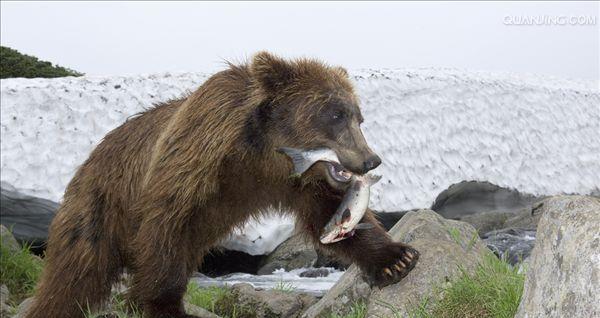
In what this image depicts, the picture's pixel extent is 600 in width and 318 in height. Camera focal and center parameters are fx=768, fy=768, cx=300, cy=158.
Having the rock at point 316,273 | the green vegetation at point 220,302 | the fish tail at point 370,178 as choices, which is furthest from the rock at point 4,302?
the fish tail at point 370,178

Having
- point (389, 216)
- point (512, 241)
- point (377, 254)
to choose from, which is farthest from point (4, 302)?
point (512, 241)

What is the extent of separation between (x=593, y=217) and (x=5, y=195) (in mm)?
8898

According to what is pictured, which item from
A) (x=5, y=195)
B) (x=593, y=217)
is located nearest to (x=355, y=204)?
(x=593, y=217)

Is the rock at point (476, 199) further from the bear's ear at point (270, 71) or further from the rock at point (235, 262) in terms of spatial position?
the bear's ear at point (270, 71)

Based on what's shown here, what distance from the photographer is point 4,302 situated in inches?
274

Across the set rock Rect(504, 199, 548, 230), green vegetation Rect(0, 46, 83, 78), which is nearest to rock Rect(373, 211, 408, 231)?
rock Rect(504, 199, 548, 230)

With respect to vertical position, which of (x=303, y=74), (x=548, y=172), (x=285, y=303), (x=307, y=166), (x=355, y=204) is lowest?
(x=548, y=172)

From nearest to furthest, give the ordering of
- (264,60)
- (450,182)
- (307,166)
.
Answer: (307,166)
(264,60)
(450,182)

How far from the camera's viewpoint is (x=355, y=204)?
3.71 m

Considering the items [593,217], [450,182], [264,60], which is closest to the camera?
[593,217]

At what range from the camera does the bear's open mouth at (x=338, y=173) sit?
361cm

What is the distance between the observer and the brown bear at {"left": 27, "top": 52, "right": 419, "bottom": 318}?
12.5ft

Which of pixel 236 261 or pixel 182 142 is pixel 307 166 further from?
pixel 236 261

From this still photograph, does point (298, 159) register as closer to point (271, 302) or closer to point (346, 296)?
point (346, 296)
